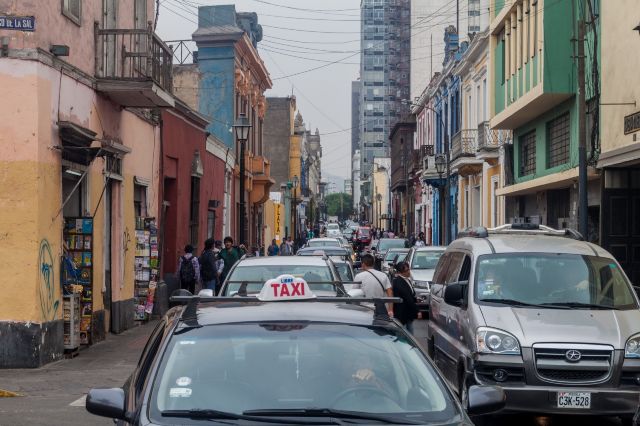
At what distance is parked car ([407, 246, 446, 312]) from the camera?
22609 mm

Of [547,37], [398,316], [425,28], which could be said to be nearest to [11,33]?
[398,316]

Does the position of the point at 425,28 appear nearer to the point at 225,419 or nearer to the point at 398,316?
the point at 398,316

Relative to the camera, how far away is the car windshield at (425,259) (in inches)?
953

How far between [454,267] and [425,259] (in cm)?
1235

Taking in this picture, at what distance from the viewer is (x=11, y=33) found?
45.0 feet

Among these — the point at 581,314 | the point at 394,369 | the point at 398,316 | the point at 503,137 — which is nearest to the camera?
the point at 394,369

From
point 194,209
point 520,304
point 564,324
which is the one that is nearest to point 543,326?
point 564,324

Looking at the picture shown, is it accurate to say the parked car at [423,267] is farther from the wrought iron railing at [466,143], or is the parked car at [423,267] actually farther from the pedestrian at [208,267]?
the wrought iron railing at [466,143]

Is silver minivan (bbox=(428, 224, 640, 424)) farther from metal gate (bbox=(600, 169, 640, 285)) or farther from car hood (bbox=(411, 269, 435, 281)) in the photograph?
car hood (bbox=(411, 269, 435, 281))

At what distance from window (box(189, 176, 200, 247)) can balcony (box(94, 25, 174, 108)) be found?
27.7ft

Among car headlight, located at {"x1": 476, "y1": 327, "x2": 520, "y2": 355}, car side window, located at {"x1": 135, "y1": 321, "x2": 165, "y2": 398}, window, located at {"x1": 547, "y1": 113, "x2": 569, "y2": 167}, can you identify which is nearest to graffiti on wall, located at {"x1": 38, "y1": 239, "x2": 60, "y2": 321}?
car headlight, located at {"x1": 476, "y1": 327, "x2": 520, "y2": 355}

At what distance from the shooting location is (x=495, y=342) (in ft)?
31.3

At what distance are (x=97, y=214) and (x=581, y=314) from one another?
33.8 feet

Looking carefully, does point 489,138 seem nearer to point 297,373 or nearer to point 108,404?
point 297,373
